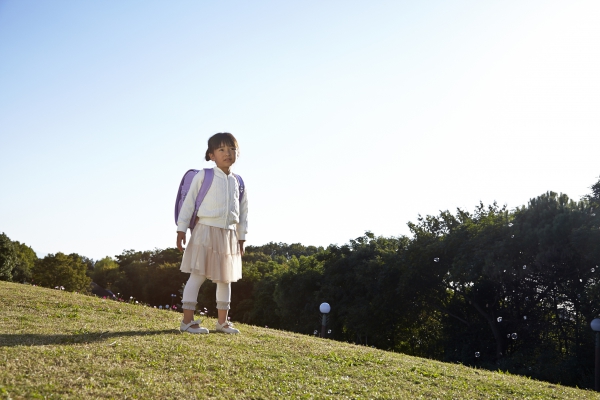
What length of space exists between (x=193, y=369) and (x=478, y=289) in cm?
2710

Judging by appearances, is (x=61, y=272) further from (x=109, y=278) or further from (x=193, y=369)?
(x=193, y=369)

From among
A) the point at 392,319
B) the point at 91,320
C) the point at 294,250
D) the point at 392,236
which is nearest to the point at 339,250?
the point at 392,236

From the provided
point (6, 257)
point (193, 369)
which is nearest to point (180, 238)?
point (193, 369)

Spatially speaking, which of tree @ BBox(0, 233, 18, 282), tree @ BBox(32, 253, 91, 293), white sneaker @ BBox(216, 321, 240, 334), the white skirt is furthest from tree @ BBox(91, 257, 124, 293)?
the white skirt

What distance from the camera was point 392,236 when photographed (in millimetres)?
43000

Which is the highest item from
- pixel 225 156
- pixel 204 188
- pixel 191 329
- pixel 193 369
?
pixel 225 156

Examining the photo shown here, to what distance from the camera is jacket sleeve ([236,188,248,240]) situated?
24.8ft

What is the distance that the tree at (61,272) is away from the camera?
174ft

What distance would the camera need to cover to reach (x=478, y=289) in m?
29.6

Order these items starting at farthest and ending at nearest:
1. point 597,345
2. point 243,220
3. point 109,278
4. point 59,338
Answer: point 109,278, point 597,345, point 243,220, point 59,338

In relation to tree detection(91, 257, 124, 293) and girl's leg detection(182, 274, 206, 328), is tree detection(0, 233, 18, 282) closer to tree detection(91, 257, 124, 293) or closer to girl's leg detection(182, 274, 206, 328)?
tree detection(91, 257, 124, 293)

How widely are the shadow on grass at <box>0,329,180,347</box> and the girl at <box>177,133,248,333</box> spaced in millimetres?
854

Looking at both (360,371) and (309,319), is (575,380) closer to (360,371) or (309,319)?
(360,371)

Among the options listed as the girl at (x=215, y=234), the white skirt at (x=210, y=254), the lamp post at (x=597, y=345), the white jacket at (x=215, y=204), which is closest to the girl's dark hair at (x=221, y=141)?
the girl at (x=215, y=234)
